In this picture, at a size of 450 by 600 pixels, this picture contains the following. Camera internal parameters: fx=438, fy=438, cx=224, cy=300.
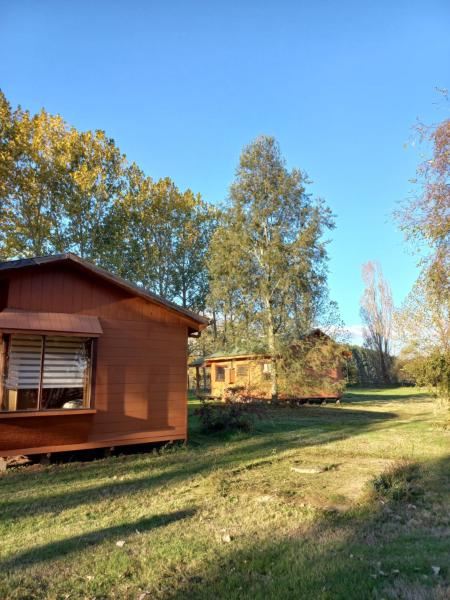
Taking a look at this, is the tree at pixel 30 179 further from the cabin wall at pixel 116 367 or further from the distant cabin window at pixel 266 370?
the cabin wall at pixel 116 367

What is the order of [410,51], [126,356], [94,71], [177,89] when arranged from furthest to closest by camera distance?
1. [177,89]
2. [94,71]
3. [410,51]
4. [126,356]

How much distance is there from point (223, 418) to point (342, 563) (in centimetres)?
816

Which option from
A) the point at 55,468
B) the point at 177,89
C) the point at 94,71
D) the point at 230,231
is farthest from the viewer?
the point at 230,231

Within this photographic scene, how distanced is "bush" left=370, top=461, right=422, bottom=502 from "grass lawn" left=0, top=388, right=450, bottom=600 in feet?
0.30

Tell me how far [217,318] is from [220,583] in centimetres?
2539

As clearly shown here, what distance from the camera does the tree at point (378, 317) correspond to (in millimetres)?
42000

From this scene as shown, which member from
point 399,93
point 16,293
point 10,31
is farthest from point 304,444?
point 10,31

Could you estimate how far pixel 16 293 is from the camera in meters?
→ 7.74

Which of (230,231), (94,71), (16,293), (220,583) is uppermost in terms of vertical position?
(94,71)

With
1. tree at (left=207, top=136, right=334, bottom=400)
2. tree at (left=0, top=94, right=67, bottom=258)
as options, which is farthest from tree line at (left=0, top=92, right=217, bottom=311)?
tree at (left=207, top=136, right=334, bottom=400)

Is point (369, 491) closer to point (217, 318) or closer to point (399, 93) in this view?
point (399, 93)

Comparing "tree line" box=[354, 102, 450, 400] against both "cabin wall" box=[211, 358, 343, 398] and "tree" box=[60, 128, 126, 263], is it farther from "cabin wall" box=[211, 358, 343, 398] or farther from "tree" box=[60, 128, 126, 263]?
"tree" box=[60, 128, 126, 263]

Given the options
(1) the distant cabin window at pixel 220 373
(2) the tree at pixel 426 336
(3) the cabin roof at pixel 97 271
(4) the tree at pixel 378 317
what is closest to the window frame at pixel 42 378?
(3) the cabin roof at pixel 97 271

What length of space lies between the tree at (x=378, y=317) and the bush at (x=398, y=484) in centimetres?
3725
